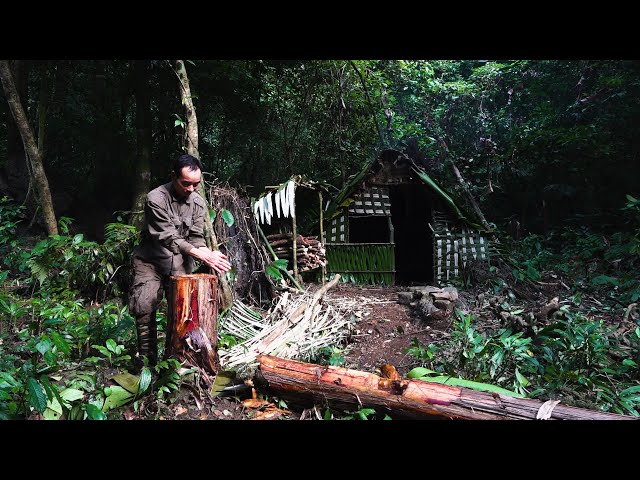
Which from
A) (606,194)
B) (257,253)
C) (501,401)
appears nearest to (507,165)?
(606,194)

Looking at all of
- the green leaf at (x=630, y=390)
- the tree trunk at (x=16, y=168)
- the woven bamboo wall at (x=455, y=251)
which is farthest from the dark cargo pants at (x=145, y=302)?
the tree trunk at (x=16, y=168)

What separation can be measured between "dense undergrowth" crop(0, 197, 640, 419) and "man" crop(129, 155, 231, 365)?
410 millimetres

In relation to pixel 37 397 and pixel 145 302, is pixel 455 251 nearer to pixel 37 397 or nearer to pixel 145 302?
pixel 145 302

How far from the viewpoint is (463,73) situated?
56.3ft

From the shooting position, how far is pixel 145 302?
3.44 m

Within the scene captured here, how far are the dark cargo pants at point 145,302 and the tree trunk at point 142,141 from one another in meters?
5.46

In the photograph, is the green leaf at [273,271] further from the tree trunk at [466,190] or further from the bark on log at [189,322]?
the tree trunk at [466,190]

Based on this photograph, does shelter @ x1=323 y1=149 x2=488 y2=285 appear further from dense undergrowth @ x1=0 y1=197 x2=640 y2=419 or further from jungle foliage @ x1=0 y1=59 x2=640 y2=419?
jungle foliage @ x1=0 y1=59 x2=640 y2=419

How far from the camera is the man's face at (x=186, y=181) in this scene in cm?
337

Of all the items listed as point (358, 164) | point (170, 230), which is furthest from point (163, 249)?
point (358, 164)

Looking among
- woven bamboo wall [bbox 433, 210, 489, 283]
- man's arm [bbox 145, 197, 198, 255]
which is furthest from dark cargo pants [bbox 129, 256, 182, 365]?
woven bamboo wall [bbox 433, 210, 489, 283]

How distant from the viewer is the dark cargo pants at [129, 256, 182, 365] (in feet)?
11.3

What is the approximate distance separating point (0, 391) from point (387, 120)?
12.8 metres

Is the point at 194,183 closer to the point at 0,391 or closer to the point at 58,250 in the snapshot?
the point at 0,391
